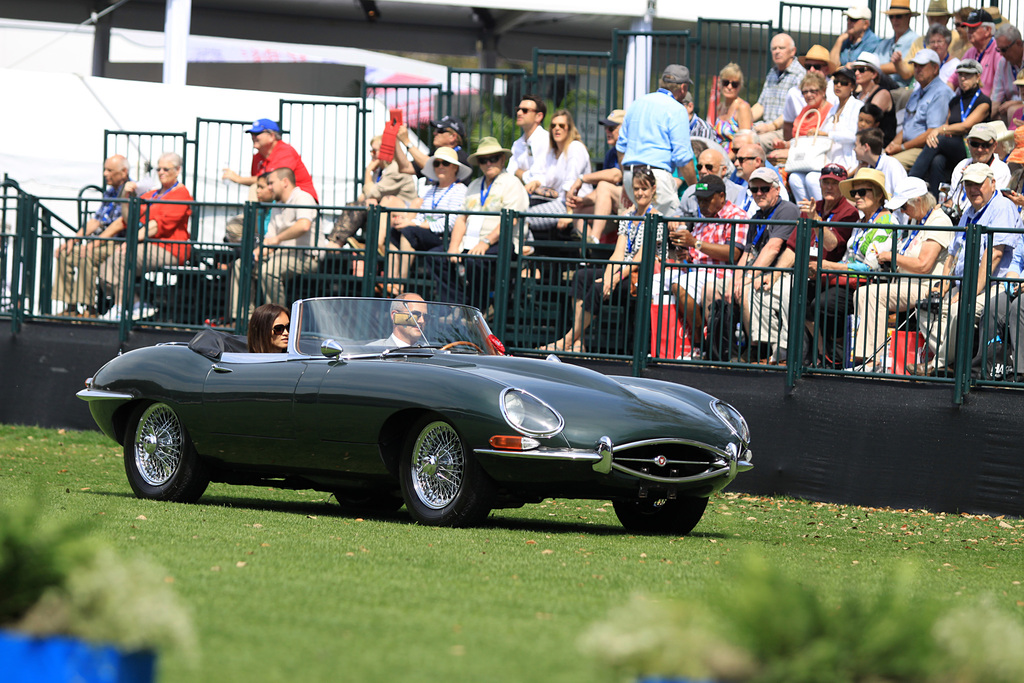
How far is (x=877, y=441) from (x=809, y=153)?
5296mm

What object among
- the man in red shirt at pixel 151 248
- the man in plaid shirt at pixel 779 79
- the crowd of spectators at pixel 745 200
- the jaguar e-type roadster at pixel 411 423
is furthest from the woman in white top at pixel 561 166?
the jaguar e-type roadster at pixel 411 423

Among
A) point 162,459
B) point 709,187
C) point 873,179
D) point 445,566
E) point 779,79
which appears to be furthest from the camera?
point 779,79

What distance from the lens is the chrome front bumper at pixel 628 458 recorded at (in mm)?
8617

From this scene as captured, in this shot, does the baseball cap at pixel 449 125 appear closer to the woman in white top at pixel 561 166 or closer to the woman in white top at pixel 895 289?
the woman in white top at pixel 561 166

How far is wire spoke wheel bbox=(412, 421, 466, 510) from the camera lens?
8961 millimetres

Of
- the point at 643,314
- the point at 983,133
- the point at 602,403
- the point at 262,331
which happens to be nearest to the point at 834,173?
the point at 983,133

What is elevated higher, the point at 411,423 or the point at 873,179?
the point at 873,179

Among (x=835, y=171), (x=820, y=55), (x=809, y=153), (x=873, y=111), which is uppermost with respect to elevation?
(x=820, y=55)

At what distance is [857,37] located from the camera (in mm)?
19203

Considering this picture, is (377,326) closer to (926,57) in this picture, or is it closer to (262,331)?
(262,331)

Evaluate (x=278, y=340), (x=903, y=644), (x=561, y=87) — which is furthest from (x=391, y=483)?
(x=561, y=87)

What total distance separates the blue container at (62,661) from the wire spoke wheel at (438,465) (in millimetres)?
5605

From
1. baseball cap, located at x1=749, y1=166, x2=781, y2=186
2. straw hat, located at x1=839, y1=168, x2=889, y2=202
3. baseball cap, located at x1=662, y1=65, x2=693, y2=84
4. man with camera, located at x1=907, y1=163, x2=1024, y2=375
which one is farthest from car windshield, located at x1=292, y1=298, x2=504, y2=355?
baseball cap, located at x1=662, y1=65, x2=693, y2=84

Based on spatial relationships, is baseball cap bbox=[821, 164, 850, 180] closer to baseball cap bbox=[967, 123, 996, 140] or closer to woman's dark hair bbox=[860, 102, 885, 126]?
baseball cap bbox=[967, 123, 996, 140]
